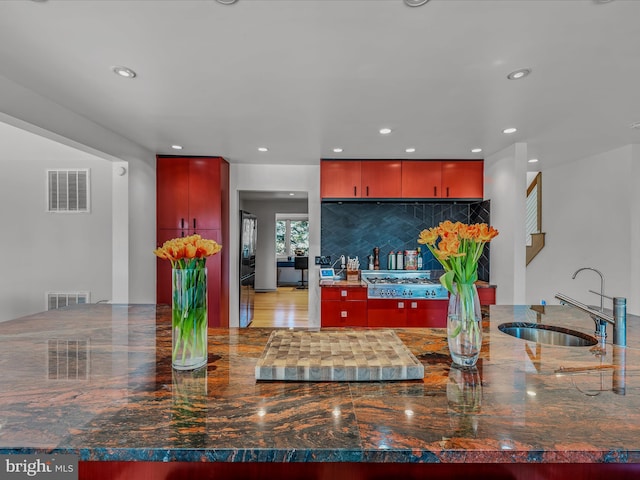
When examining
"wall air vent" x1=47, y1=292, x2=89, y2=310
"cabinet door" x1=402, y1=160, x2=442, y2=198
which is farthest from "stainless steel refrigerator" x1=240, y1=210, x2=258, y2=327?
"cabinet door" x1=402, y1=160, x2=442, y2=198

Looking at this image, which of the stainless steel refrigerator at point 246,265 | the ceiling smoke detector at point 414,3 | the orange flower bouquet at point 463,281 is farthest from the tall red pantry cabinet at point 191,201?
the orange flower bouquet at point 463,281

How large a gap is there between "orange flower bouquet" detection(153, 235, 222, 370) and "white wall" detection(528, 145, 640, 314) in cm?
449

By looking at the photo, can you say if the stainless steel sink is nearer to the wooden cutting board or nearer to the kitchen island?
the kitchen island

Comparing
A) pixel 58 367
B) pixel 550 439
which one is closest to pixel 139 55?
pixel 58 367

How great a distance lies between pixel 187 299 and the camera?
112cm

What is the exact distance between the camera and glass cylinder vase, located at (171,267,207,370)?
3.65 ft

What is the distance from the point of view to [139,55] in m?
1.82

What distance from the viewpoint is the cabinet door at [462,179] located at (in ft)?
13.6

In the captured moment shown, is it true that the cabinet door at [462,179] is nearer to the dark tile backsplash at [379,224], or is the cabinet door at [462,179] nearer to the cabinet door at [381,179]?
the dark tile backsplash at [379,224]

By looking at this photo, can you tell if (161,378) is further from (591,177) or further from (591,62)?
(591,177)

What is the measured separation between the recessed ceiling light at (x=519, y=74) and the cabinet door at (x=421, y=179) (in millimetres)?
2101

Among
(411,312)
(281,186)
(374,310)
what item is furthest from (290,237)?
(411,312)

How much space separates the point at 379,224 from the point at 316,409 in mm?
3775

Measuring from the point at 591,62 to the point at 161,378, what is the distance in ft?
8.72
